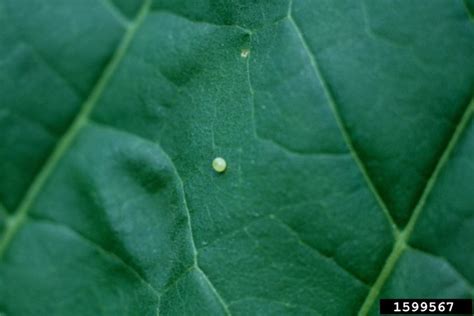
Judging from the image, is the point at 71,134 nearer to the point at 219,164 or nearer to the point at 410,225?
the point at 219,164

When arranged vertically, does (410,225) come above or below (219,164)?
below

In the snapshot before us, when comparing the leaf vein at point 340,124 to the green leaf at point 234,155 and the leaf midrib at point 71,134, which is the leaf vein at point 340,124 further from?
the leaf midrib at point 71,134

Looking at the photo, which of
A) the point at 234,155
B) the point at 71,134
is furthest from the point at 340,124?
the point at 71,134

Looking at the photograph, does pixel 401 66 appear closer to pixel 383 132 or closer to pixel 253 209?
pixel 383 132

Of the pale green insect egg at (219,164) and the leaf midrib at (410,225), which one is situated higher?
the pale green insect egg at (219,164)

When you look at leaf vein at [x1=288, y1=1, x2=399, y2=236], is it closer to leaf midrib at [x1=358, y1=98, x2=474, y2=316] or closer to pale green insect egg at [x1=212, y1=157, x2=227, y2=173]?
leaf midrib at [x1=358, y1=98, x2=474, y2=316]

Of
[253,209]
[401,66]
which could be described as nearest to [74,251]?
[253,209]

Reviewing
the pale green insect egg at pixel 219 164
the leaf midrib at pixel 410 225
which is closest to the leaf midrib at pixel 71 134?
the pale green insect egg at pixel 219 164
